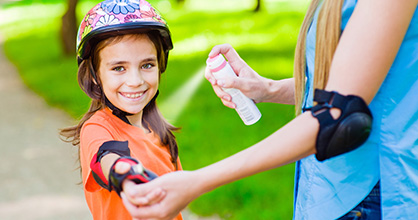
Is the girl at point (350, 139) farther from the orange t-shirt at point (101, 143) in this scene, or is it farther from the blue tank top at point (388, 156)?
the orange t-shirt at point (101, 143)

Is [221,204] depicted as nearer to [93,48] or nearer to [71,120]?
[93,48]

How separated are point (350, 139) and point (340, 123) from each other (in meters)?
0.06

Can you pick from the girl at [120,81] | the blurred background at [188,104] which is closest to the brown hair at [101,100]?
the girl at [120,81]

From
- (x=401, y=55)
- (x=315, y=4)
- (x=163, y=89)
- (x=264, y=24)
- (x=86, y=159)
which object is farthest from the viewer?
(x=264, y=24)

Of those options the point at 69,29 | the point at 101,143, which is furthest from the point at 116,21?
the point at 69,29

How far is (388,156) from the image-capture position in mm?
1862

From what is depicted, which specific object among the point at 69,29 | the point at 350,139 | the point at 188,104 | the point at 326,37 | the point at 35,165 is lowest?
the point at 188,104

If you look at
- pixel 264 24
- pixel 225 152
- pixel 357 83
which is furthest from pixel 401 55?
pixel 264 24

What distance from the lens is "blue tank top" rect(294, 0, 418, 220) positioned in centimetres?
181

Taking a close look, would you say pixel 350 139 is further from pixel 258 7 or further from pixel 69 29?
pixel 258 7

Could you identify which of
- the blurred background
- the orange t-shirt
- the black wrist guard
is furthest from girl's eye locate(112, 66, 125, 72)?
the blurred background

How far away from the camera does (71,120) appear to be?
7750 millimetres

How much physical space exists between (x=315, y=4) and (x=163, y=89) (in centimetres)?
674

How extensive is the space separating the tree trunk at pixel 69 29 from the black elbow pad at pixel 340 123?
10.3 m
